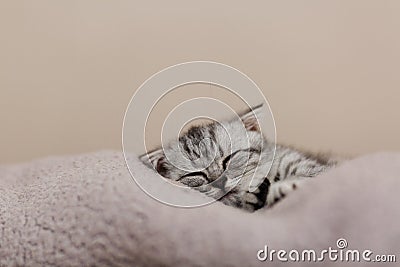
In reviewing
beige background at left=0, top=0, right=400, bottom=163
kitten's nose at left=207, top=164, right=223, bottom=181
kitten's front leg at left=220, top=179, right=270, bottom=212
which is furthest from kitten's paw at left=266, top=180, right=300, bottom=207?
beige background at left=0, top=0, right=400, bottom=163

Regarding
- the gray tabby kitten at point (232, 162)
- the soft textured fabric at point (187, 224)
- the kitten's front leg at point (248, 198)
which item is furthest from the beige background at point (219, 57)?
the soft textured fabric at point (187, 224)

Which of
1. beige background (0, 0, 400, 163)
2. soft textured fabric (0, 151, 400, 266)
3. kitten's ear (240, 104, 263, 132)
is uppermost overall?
beige background (0, 0, 400, 163)

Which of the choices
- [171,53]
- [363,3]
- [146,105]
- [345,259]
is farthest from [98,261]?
[363,3]

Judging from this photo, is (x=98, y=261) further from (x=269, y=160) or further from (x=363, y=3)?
(x=363, y=3)

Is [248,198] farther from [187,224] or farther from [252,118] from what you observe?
[187,224]

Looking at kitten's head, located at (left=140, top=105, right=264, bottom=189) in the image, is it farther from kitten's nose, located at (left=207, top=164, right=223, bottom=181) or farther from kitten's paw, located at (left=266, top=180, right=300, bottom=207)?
kitten's paw, located at (left=266, top=180, right=300, bottom=207)

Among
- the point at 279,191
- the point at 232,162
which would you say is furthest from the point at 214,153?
the point at 279,191
